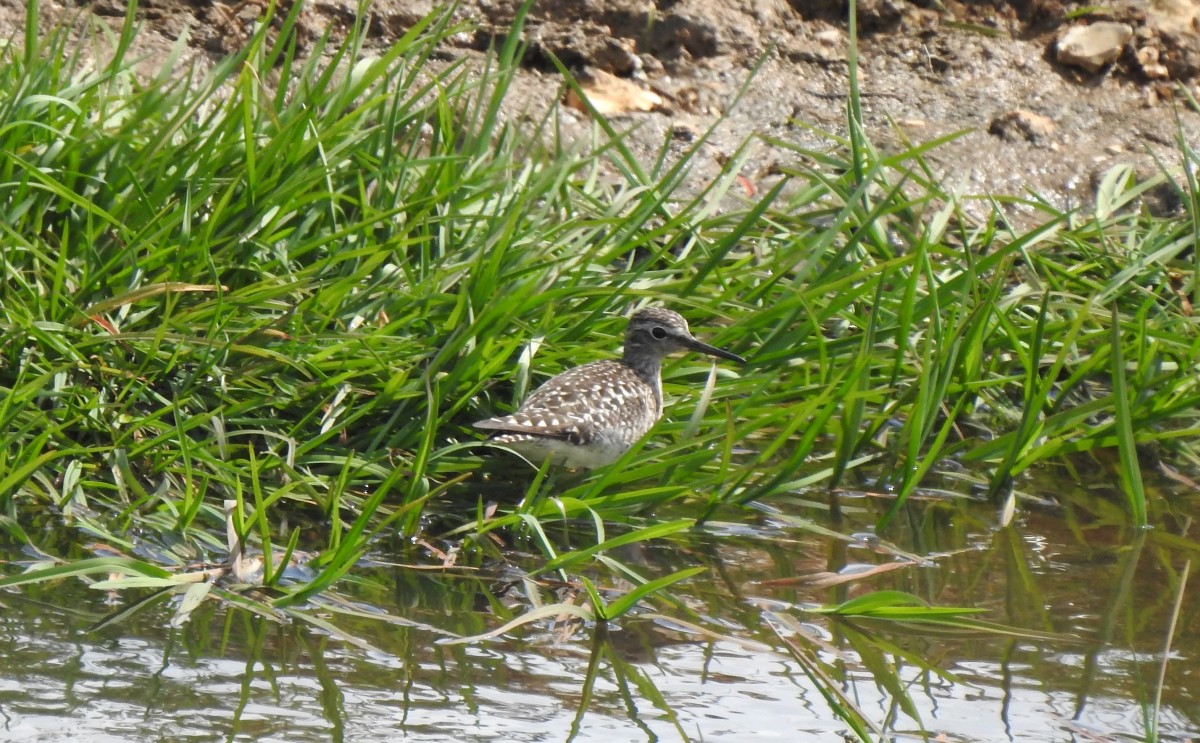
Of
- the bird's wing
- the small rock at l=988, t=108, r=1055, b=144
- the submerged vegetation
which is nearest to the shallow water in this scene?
the submerged vegetation

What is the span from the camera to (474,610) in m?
3.78

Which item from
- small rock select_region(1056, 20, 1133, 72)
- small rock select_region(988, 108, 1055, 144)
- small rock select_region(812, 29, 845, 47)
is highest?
small rock select_region(1056, 20, 1133, 72)

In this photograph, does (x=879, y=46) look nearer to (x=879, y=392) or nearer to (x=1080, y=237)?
(x=1080, y=237)

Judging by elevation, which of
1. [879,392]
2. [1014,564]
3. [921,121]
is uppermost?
[921,121]

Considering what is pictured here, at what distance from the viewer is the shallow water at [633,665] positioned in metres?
3.13

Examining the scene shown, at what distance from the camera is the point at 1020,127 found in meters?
7.16

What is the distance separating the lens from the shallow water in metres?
3.13

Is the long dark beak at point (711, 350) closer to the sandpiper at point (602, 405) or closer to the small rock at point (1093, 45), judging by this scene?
the sandpiper at point (602, 405)

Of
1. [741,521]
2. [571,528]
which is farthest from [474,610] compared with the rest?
[741,521]

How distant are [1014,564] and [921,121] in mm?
3350

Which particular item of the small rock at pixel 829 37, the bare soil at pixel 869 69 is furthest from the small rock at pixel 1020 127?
the small rock at pixel 829 37

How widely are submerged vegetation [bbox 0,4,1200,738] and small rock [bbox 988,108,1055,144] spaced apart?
4.19 ft

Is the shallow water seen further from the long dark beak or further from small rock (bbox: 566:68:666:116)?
small rock (bbox: 566:68:666:116)

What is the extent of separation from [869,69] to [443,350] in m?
3.69
